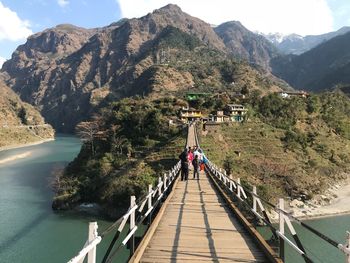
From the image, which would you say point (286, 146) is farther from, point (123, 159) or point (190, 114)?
point (123, 159)

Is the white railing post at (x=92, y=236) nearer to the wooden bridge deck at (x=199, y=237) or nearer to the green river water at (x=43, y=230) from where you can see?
the wooden bridge deck at (x=199, y=237)

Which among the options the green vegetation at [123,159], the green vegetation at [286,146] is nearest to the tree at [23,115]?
the green vegetation at [123,159]

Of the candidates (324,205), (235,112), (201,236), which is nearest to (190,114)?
(235,112)

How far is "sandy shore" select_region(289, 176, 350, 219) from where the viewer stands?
163ft

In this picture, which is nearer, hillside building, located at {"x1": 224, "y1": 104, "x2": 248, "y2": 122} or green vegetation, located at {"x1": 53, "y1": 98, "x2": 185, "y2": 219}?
green vegetation, located at {"x1": 53, "y1": 98, "x2": 185, "y2": 219}

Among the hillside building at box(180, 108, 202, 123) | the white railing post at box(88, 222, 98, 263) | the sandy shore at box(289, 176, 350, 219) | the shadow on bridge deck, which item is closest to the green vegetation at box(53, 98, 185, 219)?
the hillside building at box(180, 108, 202, 123)

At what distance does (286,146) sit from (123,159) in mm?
26217

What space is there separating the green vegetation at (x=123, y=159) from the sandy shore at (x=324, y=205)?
16.9 meters

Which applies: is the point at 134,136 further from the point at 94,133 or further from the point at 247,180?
the point at 247,180

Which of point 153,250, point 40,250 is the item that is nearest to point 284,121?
point 40,250

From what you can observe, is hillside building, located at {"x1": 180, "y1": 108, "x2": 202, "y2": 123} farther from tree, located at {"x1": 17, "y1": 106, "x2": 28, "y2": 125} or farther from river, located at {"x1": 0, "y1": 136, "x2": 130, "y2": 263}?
tree, located at {"x1": 17, "y1": 106, "x2": 28, "y2": 125}

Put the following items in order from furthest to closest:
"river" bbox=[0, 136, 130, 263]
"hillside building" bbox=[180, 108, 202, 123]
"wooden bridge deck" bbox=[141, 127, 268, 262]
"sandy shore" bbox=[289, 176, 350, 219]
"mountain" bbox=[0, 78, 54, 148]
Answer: "mountain" bbox=[0, 78, 54, 148], "hillside building" bbox=[180, 108, 202, 123], "sandy shore" bbox=[289, 176, 350, 219], "river" bbox=[0, 136, 130, 263], "wooden bridge deck" bbox=[141, 127, 268, 262]

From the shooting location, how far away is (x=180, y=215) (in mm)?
13633

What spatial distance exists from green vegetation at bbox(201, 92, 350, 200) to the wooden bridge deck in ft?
116
